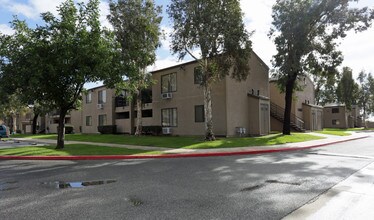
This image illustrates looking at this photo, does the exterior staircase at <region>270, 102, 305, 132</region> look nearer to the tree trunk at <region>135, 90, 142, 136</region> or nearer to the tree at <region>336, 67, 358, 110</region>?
the tree trunk at <region>135, 90, 142, 136</region>

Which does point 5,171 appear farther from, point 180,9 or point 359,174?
point 180,9

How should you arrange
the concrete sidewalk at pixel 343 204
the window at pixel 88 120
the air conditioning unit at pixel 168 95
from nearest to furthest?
1. the concrete sidewalk at pixel 343 204
2. the air conditioning unit at pixel 168 95
3. the window at pixel 88 120

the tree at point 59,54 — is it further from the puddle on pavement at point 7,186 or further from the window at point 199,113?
the window at point 199,113

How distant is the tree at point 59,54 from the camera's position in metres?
16.3

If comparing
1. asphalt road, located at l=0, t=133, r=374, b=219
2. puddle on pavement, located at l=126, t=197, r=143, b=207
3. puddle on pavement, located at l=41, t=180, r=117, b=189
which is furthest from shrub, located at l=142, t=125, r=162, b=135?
puddle on pavement, located at l=126, t=197, r=143, b=207

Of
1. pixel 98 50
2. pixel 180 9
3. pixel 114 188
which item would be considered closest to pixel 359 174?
pixel 114 188

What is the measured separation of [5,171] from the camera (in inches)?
432

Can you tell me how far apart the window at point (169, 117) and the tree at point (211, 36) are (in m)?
7.90

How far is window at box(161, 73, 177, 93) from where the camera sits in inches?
1206

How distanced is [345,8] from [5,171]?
95.2ft

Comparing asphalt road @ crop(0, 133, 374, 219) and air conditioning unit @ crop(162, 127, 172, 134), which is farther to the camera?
air conditioning unit @ crop(162, 127, 172, 134)

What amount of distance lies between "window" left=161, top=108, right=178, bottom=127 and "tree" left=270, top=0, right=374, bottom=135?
35.3 feet

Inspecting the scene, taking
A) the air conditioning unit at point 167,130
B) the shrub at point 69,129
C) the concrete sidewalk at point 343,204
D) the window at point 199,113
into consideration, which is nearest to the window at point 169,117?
the air conditioning unit at point 167,130

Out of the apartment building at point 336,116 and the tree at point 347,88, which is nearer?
the apartment building at point 336,116
